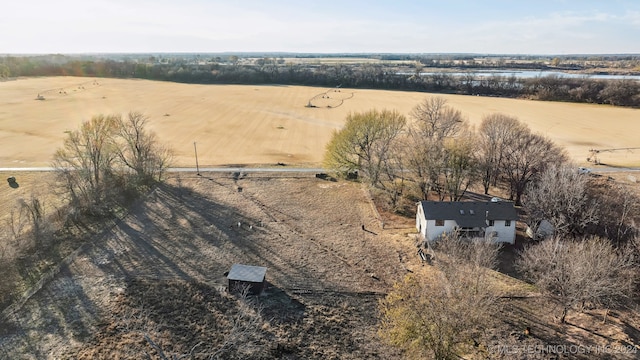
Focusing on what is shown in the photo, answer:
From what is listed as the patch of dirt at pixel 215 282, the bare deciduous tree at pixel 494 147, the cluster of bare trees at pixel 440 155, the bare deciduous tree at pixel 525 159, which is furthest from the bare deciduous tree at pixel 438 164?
the patch of dirt at pixel 215 282

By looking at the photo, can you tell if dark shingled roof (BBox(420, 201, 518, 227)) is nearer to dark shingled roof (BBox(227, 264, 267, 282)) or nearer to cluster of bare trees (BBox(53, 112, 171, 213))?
dark shingled roof (BBox(227, 264, 267, 282))

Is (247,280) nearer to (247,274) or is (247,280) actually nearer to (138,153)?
(247,274)

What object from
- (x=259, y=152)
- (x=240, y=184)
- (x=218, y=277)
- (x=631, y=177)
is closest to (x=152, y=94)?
(x=259, y=152)

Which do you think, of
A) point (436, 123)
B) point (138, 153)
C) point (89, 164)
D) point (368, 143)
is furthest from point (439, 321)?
point (138, 153)

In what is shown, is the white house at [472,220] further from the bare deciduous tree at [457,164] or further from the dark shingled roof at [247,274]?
the dark shingled roof at [247,274]

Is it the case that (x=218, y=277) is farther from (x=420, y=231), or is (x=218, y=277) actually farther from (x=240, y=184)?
(x=240, y=184)

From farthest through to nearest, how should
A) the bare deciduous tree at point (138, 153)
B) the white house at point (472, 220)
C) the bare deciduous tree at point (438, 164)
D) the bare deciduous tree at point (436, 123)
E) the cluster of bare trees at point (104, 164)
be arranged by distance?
the bare deciduous tree at point (436, 123) < the bare deciduous tree at point (138, 153) < the cluster of bare trees at point (104, 164) < the bare deciduous tree at point (438, 164) < the white house at point (472, 220)

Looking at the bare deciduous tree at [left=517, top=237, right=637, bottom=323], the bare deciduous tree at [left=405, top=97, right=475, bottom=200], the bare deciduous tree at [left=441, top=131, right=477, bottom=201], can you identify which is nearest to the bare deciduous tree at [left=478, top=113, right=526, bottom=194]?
the bare deciduous tree at [left=441, top=131, right=477, bottom=201]
